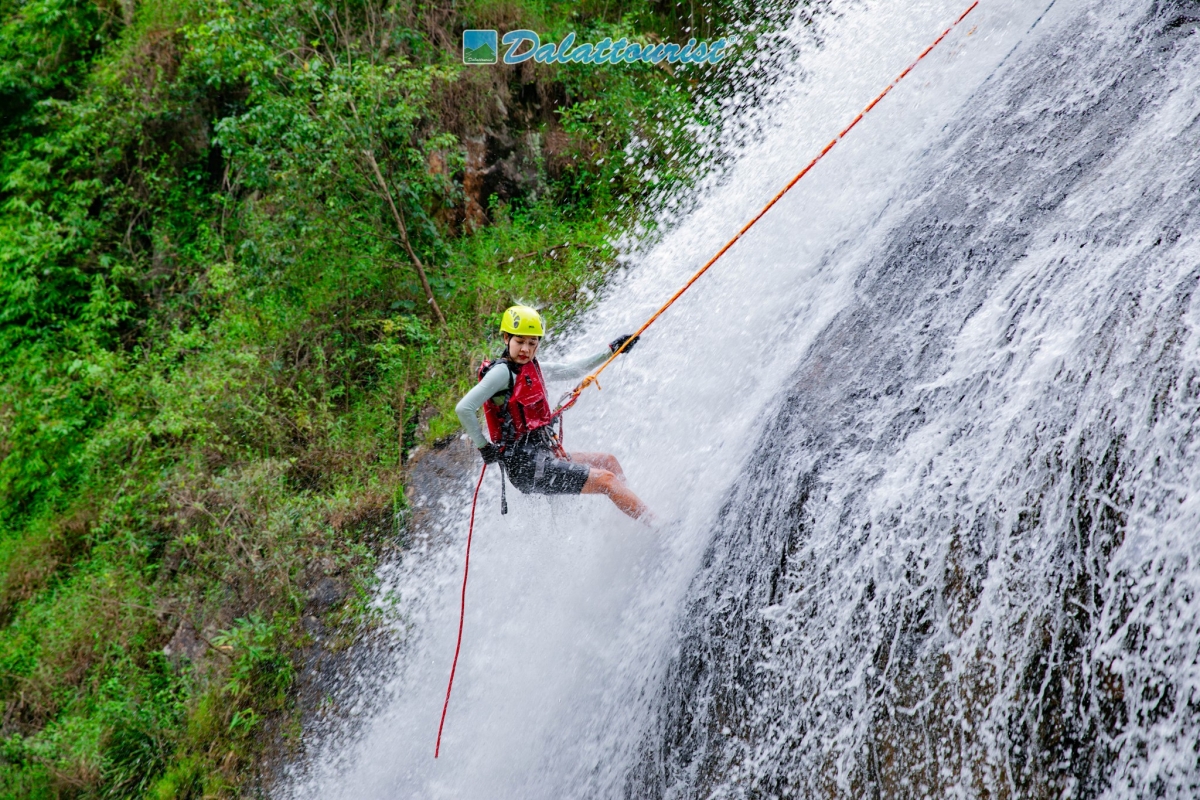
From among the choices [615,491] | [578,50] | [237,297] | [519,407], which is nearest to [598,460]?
[615,491]

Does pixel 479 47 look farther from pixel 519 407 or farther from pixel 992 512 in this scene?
pixel 992 512

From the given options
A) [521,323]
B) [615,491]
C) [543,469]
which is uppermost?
[521,323]

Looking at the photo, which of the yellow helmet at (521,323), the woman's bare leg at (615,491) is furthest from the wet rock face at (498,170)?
the woman's bare leg at (615,491)

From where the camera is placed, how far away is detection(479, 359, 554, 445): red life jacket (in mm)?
4926

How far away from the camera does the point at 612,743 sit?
4.70 m

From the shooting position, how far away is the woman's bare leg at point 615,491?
5082 mm

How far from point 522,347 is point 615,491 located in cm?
113

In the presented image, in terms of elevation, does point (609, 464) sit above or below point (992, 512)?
below

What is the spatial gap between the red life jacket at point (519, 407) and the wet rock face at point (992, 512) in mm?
1345

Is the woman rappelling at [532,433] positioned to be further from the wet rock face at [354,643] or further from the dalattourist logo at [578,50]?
the dalattourist logo at [578,50]

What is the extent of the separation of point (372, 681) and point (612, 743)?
7.33 feet

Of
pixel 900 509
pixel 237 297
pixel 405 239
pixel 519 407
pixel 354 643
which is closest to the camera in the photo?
pixel 900 509

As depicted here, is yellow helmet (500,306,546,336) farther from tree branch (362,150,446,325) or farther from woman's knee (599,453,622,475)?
tree branch (362,150,446,325)

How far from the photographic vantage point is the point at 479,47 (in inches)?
388
